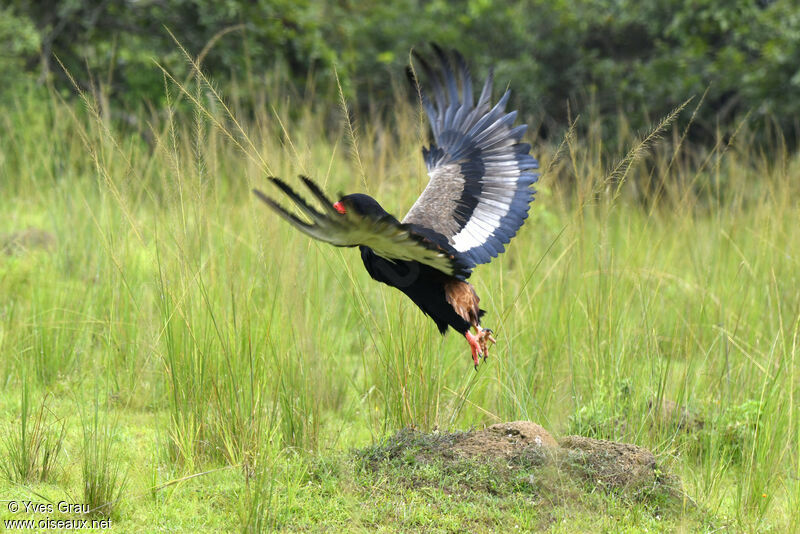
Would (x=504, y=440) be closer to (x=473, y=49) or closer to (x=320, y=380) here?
(x=320, y=380)

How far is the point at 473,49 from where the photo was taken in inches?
521

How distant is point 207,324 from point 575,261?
239cm

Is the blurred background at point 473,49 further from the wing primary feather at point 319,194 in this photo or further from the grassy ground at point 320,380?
the wing primary feather at point 319,194

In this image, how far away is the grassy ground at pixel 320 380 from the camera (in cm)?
314

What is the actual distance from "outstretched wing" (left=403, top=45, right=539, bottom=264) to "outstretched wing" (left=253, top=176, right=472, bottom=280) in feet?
2.14

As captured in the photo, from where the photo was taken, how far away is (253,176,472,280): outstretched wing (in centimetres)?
226

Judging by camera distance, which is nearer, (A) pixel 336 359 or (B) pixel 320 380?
(B) pixel 320 380

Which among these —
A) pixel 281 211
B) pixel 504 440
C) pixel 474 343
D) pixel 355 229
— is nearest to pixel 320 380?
pixel 474 343

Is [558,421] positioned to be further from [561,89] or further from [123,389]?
[561,89]

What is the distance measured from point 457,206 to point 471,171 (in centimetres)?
24

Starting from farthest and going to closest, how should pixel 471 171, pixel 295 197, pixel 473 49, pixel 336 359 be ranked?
pixel 473 49, pixel 336 359, pixel 471 171, pixel 295 197

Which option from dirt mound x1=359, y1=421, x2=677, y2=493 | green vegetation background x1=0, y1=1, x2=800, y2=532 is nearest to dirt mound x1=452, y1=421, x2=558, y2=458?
dirt mound x1=359, y1=421, x2=677, y2=493

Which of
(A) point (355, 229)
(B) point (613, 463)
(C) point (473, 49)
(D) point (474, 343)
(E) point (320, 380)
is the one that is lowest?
(B) point (613, 463)

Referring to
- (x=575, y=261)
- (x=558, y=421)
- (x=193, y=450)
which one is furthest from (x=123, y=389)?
(x=575, y=261)
